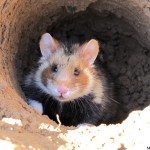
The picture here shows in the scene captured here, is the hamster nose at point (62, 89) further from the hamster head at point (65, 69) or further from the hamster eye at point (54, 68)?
the hamster eye at point (54, 68)

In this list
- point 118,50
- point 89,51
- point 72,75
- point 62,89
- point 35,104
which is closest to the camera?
point 62,89

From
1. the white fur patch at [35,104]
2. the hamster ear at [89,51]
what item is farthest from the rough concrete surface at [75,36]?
the hamster ear at [89,51]

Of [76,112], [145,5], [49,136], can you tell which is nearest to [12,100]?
[49,136]

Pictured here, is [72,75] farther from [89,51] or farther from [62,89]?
[89,51]

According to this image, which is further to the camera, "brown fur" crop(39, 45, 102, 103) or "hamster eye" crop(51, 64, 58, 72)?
"hamster eye" crop(51, 64, 58, 72)

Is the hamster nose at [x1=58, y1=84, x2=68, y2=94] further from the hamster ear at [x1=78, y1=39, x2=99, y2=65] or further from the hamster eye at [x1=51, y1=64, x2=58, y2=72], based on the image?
the hamster ear at [x1=78, y1=39, x2=99, y2=65]

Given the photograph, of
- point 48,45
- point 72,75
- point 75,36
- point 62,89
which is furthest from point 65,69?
point 75,36

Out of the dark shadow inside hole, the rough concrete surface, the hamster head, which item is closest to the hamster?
the hamster head
